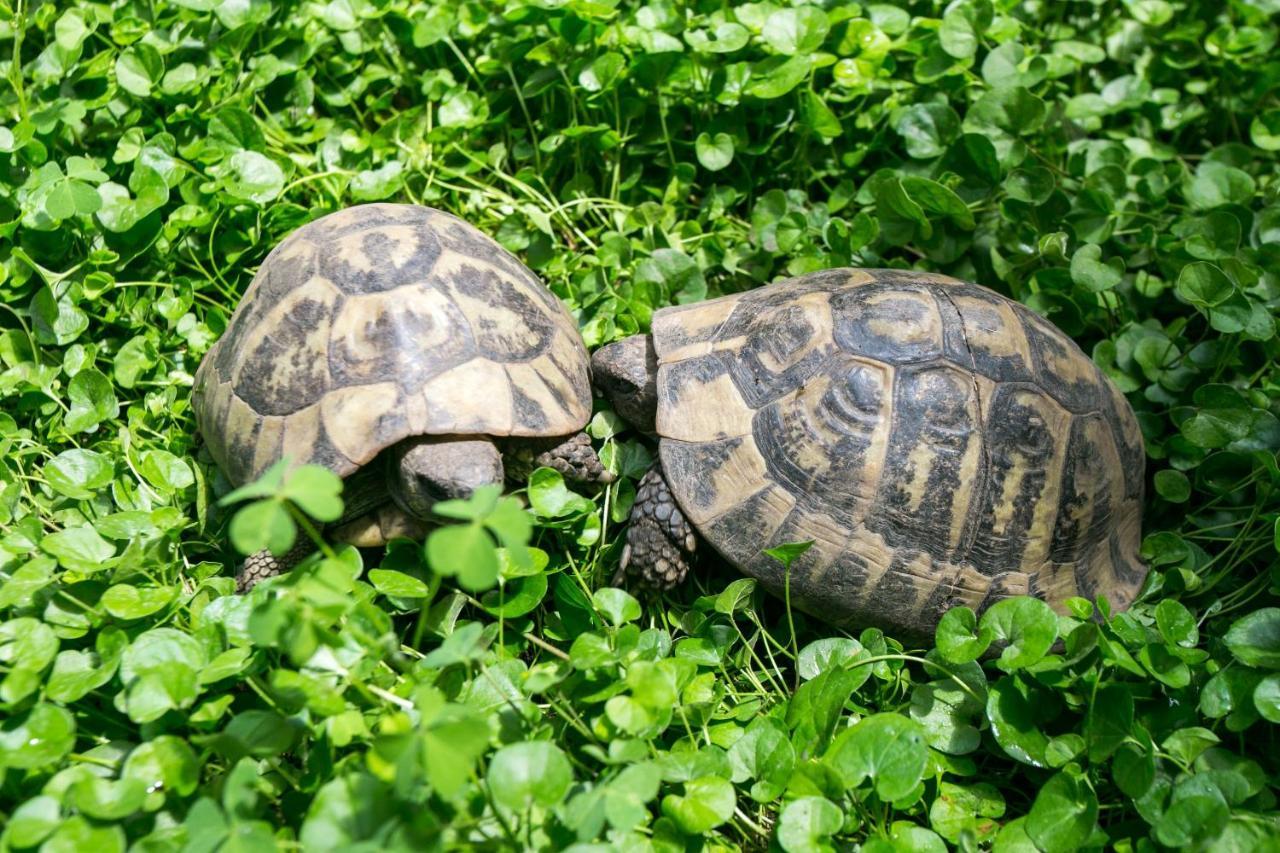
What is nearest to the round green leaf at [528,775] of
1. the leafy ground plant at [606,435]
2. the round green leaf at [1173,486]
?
the leafy ground plant at [606,435]

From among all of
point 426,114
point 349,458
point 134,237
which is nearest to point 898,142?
point 426,114

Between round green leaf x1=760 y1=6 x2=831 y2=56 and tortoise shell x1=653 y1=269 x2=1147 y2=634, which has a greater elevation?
round green leaf x1=760 y1=6 x2=831 y2=56

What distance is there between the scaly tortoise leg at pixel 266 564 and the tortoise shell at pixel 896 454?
1.11 meters

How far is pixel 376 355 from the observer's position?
292cm

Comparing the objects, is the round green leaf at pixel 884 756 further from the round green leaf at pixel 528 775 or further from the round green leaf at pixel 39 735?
the round green leaf at pixel 39 735

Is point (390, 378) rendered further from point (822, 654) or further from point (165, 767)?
point (822, 654)

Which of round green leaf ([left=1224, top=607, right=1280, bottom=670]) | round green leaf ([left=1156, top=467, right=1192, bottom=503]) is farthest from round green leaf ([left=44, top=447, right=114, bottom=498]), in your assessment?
round green leaf ([left=1156, top=467, right=1192, bottom=503])

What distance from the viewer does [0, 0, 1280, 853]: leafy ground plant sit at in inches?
91.0

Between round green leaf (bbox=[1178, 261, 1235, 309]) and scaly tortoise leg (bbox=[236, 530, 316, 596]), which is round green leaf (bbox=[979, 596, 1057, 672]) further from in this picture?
scaly tortoise leg (bbox=[236, 530, 316, 596])

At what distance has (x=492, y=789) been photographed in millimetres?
2104

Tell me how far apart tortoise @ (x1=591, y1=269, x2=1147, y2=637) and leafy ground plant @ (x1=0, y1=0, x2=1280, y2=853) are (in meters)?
0.17

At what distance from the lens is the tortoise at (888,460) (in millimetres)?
2922

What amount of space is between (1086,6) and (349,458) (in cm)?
383

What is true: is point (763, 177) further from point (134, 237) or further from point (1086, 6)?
point (134, 237)
